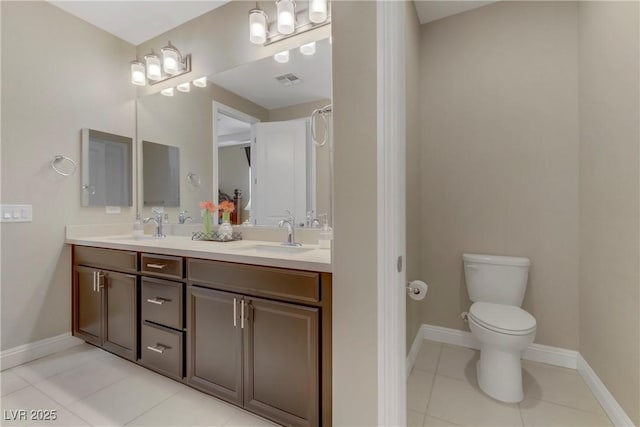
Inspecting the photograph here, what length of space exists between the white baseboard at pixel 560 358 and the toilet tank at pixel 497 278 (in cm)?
37

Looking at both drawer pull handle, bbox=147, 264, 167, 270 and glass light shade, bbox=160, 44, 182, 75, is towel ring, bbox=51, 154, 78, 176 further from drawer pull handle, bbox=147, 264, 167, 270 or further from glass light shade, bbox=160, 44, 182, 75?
drawer pull handle, bbox=147, 264, 167, 270

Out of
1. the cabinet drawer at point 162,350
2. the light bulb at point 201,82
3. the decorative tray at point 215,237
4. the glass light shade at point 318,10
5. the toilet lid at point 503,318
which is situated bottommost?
the cabinet drawer at point 162,350

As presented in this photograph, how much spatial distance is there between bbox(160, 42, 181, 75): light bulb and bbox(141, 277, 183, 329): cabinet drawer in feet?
5.67

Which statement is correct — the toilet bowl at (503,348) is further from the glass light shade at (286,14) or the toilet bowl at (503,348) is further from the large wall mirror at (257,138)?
the glass light shade at (286,14)

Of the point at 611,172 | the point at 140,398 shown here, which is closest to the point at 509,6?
the point at 611,172

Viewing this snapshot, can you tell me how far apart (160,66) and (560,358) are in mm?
3787

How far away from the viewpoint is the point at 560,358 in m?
1.99

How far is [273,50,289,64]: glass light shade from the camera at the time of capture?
2008 mm

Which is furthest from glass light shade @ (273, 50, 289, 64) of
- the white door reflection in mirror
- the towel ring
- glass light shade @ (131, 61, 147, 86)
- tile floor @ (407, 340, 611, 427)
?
tile floor @ (407, 340, 611, 427)

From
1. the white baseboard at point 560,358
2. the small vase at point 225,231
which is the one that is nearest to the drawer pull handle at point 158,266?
the small vase at point 225,231

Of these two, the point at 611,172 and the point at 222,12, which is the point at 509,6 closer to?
the point at 611,172

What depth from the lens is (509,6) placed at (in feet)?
6.81

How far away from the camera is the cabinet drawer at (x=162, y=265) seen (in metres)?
1.67

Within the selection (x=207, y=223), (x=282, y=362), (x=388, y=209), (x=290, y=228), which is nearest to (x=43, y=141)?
(x=207, y=223)
